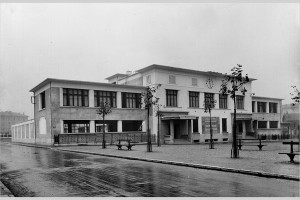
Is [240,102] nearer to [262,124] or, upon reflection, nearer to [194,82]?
A: [262,124]

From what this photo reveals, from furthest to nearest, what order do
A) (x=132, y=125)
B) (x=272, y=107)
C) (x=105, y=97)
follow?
(x=272, y=107), (x=132, y=125), (x=105, y=97)

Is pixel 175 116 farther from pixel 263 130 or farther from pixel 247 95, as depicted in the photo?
pixel 263 130

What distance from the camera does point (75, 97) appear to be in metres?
36.2

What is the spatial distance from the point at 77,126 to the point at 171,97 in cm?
1356

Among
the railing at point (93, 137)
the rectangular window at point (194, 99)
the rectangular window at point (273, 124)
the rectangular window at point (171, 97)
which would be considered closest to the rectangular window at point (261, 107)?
the rectangular window at point (273, 124)

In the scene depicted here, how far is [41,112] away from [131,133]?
11.9 metres

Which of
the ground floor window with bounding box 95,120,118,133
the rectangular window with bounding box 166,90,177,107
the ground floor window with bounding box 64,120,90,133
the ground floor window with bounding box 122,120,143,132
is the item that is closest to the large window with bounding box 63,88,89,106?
the ground floor window with bounding box 64,120,90,133

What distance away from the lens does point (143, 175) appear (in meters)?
10.9

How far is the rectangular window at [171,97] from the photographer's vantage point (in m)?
42.4

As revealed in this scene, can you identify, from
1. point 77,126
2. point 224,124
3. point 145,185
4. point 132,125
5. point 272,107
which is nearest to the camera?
point 145,185

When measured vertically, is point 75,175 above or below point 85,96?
below

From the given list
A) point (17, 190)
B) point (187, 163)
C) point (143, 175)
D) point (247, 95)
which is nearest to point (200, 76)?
point (247, 95)

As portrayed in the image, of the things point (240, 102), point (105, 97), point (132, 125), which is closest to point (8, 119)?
point (132, 125)

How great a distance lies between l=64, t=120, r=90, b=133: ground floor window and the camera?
36719mm
